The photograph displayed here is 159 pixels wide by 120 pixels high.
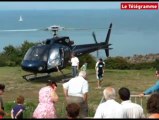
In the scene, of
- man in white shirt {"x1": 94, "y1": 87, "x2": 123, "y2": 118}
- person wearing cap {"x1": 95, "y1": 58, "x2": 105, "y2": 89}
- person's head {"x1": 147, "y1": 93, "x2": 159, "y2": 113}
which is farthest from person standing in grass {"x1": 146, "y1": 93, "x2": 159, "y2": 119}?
person wearing cap {"x1": 95, "y1": 58, "x2": 105, "y2": 89}

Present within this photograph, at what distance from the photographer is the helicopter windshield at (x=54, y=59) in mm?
23484

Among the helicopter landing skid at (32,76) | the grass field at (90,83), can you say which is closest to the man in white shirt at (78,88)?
the grass field at (90,83)

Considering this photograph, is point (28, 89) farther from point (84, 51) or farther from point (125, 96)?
point (125, 96)

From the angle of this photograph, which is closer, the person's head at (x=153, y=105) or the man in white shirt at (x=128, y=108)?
the person's head at (x=153, y=105)

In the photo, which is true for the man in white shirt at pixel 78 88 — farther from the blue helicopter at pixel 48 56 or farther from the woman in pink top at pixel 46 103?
the blue helicopter at pixel 48 56

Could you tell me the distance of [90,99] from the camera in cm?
1867

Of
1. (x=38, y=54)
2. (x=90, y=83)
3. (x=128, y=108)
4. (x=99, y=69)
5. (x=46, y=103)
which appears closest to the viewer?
(x=128, y=108)

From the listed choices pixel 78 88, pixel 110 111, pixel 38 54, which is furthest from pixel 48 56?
pixel 110 111

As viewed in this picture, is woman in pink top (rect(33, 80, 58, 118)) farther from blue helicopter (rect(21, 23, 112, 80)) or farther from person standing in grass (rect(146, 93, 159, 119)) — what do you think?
blue helicopter (rect(21, 23, 112, 80))

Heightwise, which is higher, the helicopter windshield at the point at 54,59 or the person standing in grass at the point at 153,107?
the helicopter windshield at the point at 54,59

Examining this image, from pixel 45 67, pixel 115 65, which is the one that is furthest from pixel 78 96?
pixel 115 65

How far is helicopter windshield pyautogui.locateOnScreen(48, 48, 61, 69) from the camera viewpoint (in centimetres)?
2348

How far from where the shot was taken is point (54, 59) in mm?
23609

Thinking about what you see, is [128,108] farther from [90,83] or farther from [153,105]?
[90,83]
